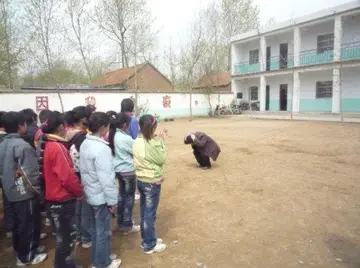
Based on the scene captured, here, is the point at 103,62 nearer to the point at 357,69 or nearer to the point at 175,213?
the point at 357,69

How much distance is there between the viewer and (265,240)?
133 inches

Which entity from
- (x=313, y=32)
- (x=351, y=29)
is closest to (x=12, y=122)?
(x=351, y=29)

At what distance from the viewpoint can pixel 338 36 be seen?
1873cm

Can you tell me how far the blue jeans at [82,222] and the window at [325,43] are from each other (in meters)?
21.8

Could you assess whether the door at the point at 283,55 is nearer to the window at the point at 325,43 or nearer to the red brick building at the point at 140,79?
the window at the point at 325,43

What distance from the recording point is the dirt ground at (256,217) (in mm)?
3066

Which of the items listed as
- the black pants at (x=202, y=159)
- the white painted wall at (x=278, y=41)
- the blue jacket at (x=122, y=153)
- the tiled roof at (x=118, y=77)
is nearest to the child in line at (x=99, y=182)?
the blue jacket at (x=122, y=153)

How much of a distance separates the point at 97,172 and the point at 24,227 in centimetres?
112

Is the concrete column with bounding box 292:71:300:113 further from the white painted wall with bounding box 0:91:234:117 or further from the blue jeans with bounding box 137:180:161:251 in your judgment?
the blue jeans with bounding box 137:180:161:251

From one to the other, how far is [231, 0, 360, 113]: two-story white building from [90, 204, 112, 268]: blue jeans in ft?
56.2

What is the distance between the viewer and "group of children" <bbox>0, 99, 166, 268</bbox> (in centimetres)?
266

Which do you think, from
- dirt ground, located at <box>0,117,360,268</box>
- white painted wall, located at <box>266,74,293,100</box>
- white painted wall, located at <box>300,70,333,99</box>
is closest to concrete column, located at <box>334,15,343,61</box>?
white painted wall, located at <box>300,70,333,99</box>

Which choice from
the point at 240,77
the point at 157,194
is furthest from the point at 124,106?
the point at 240,77

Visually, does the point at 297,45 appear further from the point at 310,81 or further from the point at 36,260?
the point at 36,260
